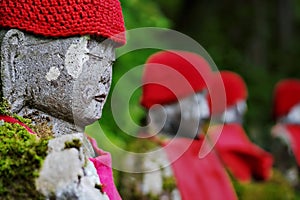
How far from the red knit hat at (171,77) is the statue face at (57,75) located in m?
2.16

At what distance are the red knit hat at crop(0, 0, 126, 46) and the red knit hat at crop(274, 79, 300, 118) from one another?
482 cm

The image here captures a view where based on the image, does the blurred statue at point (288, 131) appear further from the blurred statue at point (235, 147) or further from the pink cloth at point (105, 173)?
the pink cloth at point (105, 173)

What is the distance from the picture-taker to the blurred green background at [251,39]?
8.86 meters

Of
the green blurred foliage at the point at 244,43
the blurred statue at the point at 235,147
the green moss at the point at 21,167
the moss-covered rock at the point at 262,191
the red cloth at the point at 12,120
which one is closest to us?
the green moss at the point at 21,167

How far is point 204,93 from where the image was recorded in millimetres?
4695

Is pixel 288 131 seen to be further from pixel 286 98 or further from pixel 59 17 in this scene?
pixel 59 17

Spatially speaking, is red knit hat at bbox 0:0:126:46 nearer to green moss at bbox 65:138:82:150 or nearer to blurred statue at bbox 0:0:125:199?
blurred statue at bbox 0:0:125:199

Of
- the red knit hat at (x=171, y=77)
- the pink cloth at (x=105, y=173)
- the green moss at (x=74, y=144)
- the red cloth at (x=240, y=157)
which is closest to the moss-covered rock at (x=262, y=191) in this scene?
the red cloth at (x=240, y=157)

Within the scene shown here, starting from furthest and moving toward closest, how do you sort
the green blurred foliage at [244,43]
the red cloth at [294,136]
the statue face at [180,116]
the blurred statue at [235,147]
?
the red cloth at [294,136] < the blurred statue at [235,147] < the green blurred foliage at [244,43] < the statue face at [180,116]

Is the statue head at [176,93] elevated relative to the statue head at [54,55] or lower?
lower

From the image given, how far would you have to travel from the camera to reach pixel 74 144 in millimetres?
1808

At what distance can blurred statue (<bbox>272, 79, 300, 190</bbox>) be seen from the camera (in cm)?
652

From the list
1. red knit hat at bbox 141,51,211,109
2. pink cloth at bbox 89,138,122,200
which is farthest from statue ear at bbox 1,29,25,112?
red knit hat at bbox 141,51,211,109


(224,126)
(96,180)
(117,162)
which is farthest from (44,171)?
(224,126)
